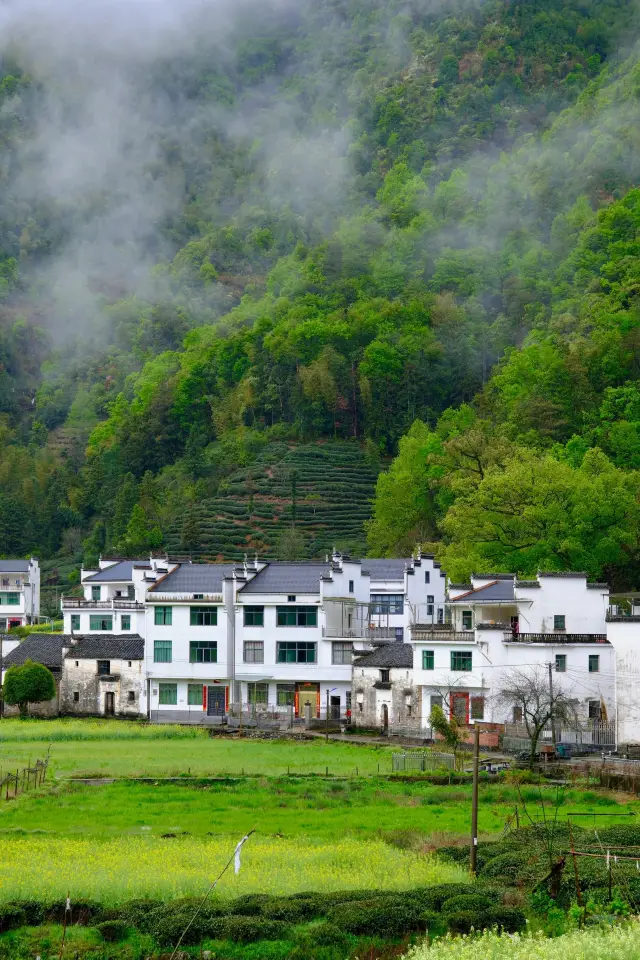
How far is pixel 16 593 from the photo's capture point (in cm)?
10069

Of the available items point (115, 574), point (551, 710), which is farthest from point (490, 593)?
point (115, 574)

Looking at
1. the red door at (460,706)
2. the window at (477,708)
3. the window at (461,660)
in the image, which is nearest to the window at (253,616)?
the window at (461,660)

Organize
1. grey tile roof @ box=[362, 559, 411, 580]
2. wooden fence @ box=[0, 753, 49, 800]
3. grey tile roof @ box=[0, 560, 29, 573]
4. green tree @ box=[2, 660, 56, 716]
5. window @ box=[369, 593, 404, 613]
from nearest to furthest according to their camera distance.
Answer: wooden fence @ box=[0, 753, 49, 800], green tree @ box=[2, 660, 56, 716], window @ box=[369, 593, 404, 613], grey tile roof @ box=[362, 559, 411, 580], grey tile roof @ box=[0, 560, 29, 573]

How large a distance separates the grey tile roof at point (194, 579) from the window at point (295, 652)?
4.18 metres

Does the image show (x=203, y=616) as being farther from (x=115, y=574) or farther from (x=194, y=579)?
(x=115, y=574)

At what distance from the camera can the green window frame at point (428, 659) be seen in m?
62.3

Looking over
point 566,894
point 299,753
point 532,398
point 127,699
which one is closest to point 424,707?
point 299,753

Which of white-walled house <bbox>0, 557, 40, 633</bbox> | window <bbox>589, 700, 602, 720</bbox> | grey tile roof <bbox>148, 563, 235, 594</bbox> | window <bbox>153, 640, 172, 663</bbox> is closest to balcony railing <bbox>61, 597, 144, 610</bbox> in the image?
grey tile roof <bbox>148, 563, 235, 594</bbox>

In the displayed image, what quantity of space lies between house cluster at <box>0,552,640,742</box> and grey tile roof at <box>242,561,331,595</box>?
0.32 ft

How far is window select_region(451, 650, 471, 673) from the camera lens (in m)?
61.2

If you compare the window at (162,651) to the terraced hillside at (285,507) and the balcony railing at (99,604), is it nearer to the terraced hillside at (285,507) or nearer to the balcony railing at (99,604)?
the balcony railing at (99,604)

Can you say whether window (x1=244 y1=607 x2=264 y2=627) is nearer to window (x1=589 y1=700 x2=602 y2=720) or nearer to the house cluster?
the house cluster

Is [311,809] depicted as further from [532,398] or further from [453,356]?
[453,356]

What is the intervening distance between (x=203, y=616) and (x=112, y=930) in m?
43.9
